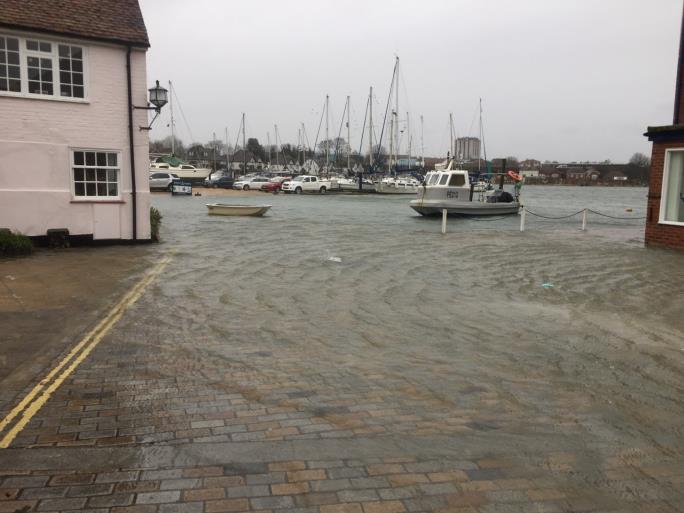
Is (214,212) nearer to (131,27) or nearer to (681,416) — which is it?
(131,27)

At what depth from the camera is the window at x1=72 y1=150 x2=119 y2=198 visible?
51.7 ft

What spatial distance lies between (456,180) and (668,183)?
1652 cm

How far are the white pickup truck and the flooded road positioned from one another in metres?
50.7

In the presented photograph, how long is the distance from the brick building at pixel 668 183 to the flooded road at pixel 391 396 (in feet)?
21.7

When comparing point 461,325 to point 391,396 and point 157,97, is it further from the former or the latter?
point 157,97

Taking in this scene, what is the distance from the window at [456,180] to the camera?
32969mm

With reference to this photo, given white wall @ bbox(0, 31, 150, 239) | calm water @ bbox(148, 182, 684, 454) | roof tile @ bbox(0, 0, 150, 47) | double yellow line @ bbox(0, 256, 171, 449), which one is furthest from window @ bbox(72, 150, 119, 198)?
double yellow line @ bbox(0, 256, 171, 449)

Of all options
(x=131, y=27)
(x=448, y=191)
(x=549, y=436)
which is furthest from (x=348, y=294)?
(x=448, y=191)

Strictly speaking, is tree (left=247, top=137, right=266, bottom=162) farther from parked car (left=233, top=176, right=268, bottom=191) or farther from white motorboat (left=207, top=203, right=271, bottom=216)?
white motorboat (left=207, top=203, right=271, bottom=216)

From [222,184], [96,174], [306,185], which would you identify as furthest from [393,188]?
[96,174]

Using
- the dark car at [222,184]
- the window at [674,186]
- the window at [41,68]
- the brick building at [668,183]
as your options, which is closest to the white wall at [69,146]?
the window at [41,68]

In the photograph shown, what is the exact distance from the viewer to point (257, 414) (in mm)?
4840

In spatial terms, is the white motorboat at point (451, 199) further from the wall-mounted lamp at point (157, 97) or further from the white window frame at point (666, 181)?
the wall-mounted lamp at point (157, 97)

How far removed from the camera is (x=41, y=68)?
1491cm
